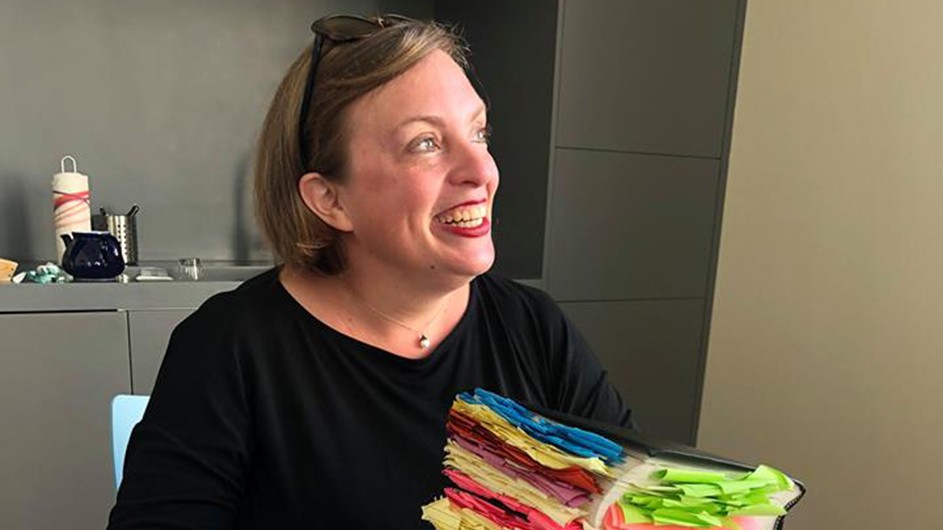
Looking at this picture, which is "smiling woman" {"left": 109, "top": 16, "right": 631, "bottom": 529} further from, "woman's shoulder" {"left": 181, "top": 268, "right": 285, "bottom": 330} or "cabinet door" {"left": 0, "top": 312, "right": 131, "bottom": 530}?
"cabinet door" {"left": 0, "top": 312, "right": 131, "bottom": 530}

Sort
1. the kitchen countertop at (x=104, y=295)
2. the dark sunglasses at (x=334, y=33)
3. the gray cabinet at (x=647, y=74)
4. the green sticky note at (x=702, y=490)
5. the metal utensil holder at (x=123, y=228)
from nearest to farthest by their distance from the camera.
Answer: the green sticky note at (x=702, y=490), the dark sunglasses at (x=334, y=33), the kitchen countertop at (x=104, y=295), the gray cabinet at (x=647, y=74), the metal utensil holder at (x=123, y=228)

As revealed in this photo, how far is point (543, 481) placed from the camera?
43cm

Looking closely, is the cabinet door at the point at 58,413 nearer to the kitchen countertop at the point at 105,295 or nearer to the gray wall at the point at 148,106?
the kitchen countertop at the point at 105,295

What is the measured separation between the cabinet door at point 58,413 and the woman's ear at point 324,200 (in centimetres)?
102

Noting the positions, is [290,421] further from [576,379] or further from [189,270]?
[189,270]

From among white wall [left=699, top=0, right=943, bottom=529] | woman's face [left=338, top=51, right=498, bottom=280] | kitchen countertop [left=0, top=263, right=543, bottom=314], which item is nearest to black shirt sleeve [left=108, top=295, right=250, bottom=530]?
woman's face [left=338, top=51, right=498, bottom=280]

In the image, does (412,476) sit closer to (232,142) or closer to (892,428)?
(892,428)

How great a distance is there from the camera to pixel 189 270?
1922mm

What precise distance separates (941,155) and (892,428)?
602 mm

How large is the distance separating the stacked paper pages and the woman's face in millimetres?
316

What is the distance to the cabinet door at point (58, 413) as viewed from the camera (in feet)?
5.25

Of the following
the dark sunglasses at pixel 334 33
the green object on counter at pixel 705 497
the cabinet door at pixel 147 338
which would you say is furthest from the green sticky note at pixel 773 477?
the cabinet door at pixel 147 338

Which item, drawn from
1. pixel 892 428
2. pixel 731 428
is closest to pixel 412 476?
pixel 892 428

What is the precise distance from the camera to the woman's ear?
86 centimetres
